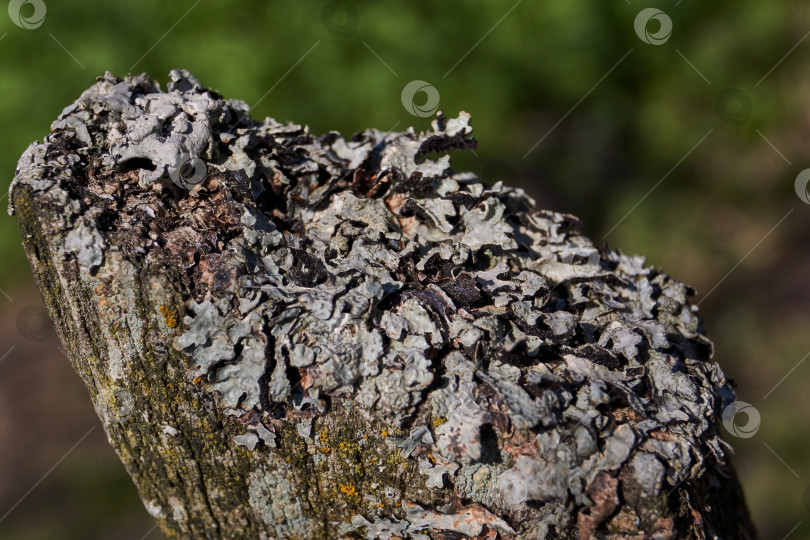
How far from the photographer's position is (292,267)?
1.49 metres

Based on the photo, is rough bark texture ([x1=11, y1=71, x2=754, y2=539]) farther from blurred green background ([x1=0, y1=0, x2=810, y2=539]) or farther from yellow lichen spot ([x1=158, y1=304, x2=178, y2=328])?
blurred green background ([x1=0, y1=0, x2=810, y2=539])

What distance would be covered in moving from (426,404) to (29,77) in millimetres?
5008

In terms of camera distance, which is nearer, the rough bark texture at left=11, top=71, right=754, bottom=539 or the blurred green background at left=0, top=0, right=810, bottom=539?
the rough bark texture at left=11, top=71, right=754, bottom=539

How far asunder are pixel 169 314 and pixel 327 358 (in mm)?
386

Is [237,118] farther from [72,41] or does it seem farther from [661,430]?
[72,41]

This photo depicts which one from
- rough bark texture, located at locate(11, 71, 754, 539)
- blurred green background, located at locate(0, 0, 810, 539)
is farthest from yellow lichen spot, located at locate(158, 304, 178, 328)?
blurred green background, located at locate(0, 0, 810, 539)

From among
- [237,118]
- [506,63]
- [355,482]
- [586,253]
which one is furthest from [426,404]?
[506,63]

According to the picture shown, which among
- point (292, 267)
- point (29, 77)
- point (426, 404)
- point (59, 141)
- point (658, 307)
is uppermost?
point (29, 77)

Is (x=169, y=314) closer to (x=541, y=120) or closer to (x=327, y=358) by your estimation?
(x=327, y=358)

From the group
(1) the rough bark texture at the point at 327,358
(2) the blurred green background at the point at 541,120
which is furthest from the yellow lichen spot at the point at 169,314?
(2) the blurred green background at the point at 541,120

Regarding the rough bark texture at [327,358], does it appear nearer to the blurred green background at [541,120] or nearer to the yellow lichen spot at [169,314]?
the yellow lichen spot at [169,314]

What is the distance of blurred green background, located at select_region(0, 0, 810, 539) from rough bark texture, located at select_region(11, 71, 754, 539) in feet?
11.0

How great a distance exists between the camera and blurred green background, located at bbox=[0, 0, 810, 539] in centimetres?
454

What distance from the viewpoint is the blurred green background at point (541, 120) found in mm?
4535
